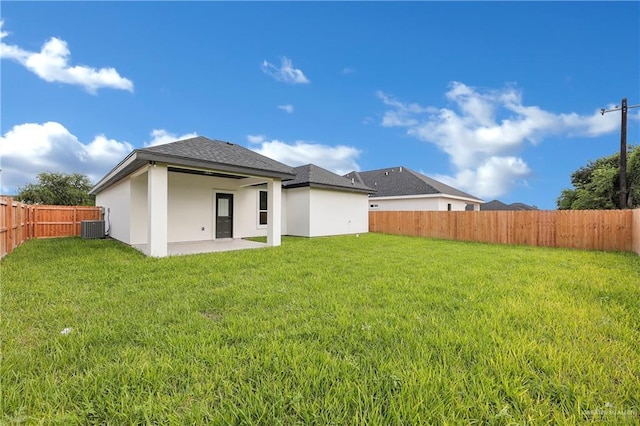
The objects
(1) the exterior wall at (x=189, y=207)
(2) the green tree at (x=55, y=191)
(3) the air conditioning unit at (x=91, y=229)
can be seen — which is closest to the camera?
(1) the exterior wall at (x=189, y=207)

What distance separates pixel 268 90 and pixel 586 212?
1525cm

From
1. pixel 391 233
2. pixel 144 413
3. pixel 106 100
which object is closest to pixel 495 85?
pixel 391 233

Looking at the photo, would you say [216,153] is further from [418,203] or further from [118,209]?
[418,203]

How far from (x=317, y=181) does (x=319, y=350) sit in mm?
11978

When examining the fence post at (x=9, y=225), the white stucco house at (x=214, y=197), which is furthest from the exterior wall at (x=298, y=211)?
the fence post at (x=9, y=225)

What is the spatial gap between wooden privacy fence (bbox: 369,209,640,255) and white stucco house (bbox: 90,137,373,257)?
444cm

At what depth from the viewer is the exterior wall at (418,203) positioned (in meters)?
20.7

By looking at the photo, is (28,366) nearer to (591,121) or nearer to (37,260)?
(37,260)

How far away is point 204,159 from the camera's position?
27.2 ft

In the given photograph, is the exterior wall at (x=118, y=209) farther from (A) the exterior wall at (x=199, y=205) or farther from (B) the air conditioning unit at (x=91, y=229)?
(A) the exterior wall at (x=199, y=205)

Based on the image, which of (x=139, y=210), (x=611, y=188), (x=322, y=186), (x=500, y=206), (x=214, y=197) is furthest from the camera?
(x=500, y=206)

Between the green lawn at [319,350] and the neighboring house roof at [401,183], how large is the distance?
1671cm

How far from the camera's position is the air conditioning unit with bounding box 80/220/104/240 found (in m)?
12.2

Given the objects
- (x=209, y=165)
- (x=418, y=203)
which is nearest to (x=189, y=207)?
(x=209, y=165)
